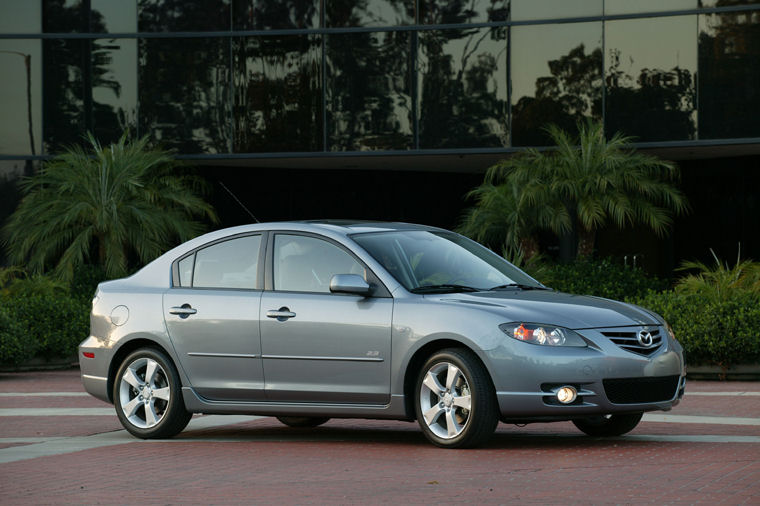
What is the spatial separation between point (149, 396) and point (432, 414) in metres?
2.59

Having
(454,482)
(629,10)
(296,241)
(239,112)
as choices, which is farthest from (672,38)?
(454,482)

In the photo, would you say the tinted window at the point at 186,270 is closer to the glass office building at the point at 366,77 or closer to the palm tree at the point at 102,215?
the palm tree at the point at 102,215

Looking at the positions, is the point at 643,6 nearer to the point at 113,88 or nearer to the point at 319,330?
the point at 113,88

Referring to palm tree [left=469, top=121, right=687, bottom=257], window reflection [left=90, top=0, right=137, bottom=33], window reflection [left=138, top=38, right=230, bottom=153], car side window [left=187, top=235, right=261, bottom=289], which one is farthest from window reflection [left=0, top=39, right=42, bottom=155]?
car side window [left=187, top=235, right=261, bottom=289]

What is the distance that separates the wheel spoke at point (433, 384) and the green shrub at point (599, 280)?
10.4 metres

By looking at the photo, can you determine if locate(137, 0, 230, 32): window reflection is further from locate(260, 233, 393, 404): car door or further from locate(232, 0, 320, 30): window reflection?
locate(260, 233, 393, 404): car door

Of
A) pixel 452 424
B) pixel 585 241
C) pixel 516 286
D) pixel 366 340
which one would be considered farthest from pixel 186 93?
pixel 452 424

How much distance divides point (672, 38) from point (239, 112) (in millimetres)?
8499

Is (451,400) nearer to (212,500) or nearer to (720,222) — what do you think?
(212,500)

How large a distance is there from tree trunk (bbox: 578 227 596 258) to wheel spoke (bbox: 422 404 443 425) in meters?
12.1

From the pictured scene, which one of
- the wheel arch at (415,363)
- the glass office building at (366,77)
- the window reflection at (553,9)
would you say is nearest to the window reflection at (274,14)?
the glass office building at (366,77)

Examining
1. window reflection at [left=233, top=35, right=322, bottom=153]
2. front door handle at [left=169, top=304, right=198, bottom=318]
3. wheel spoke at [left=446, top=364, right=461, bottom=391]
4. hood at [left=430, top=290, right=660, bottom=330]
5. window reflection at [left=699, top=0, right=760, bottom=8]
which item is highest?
window reflection at [left=699, top=0, right=760, bottom=8]

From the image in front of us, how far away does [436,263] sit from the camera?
10.5 meters

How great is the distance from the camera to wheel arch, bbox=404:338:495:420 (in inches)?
382
